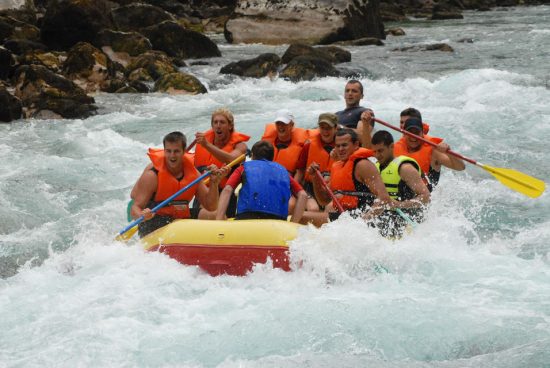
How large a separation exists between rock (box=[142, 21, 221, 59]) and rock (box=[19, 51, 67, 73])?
8.13ft

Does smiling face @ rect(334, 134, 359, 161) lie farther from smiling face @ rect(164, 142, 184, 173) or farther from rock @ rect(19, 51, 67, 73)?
rock @ rect(19, 51, 67, 73)

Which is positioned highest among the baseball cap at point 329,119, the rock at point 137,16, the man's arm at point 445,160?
the rock at point 137,16

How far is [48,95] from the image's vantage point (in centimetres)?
1354

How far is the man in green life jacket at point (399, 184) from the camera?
642 cm

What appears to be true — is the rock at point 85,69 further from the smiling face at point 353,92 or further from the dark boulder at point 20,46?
the smiling face at point 353,92

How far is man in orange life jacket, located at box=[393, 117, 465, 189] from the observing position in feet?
23.3

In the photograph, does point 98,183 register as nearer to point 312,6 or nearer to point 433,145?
point 433,145

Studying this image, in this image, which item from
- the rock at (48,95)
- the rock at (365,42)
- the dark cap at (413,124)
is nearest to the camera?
the dark cap at (413,124)

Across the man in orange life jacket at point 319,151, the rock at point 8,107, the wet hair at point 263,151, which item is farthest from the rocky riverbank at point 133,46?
the wet hair at point 263,151

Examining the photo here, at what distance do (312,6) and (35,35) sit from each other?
6.76 metres

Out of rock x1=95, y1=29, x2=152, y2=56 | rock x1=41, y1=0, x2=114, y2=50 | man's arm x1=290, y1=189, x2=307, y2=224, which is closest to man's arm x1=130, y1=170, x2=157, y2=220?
man's arm x1=290, y1=189, x2=307, y2=224

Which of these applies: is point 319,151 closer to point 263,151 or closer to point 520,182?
point 263,151

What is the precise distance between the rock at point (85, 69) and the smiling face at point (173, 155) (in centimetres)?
890

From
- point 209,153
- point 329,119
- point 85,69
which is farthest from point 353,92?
point 85,69
